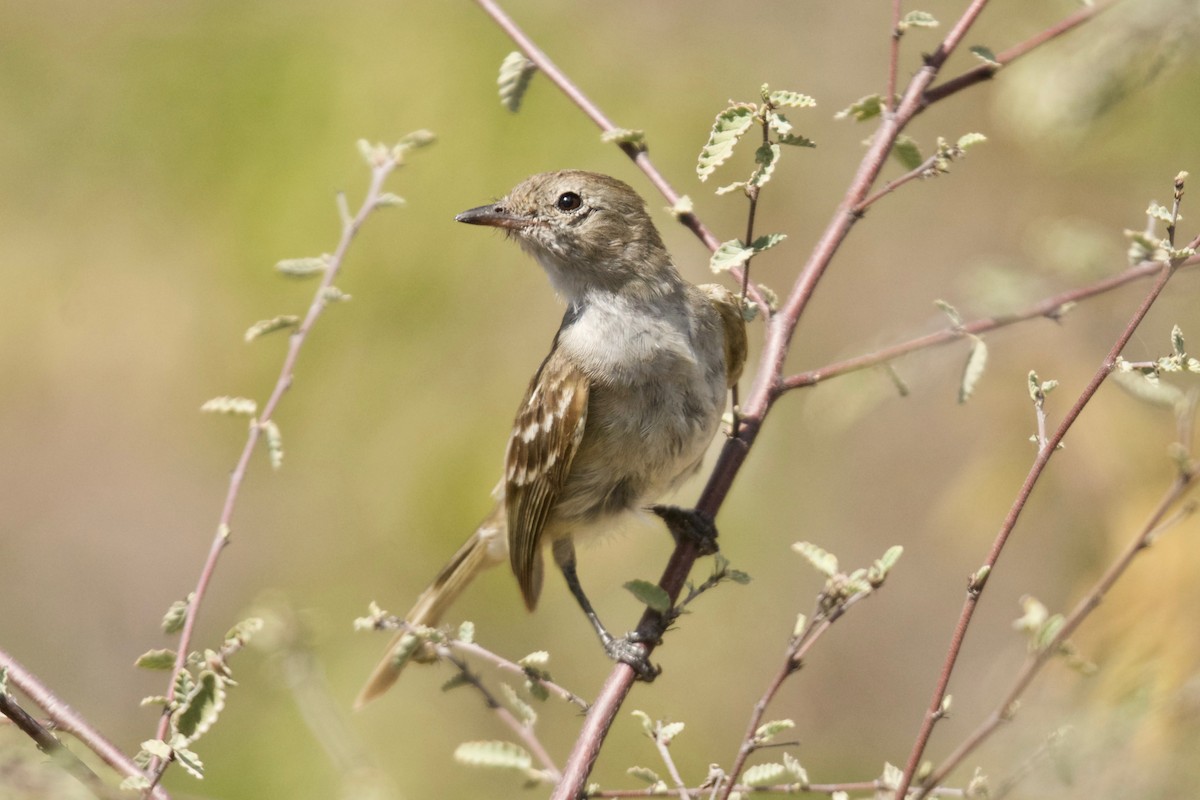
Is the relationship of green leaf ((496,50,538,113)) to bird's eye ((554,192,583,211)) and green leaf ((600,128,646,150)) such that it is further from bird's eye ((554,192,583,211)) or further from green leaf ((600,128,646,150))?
bird's eye ((554,192,583,211))

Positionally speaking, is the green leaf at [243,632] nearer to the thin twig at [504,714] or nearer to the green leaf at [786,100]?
the thin twig at [504,714]

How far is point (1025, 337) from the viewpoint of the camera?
14.9 ft

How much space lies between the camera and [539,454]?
4.14 m

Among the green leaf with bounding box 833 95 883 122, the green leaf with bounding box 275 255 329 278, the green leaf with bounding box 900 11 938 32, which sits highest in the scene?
the green leaf with bounding box 900 11 938 32

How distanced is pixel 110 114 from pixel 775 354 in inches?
193

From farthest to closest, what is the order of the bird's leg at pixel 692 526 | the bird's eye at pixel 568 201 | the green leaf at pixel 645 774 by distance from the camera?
the bird's eye at pixel 568 201, the bird's leg at pixel 692 526, the green leaf at pixel 645 774

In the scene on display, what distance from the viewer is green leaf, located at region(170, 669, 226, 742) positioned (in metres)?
2.13

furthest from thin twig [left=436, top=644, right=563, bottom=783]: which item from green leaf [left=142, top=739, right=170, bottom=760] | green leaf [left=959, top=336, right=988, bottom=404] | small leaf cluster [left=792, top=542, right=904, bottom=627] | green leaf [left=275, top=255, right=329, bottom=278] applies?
green leaf [left=959, top=336, right=988, bottom=404]

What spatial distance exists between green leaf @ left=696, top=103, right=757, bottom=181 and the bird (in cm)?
152

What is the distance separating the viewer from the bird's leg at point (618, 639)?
Result: 9.40 feet

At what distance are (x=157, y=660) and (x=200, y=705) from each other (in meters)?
0.18

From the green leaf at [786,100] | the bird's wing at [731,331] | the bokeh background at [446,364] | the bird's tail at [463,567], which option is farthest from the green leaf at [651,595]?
the bird's tail at [463,567]

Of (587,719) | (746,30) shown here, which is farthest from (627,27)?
(587,719)

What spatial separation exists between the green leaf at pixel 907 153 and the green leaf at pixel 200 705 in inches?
78.0
